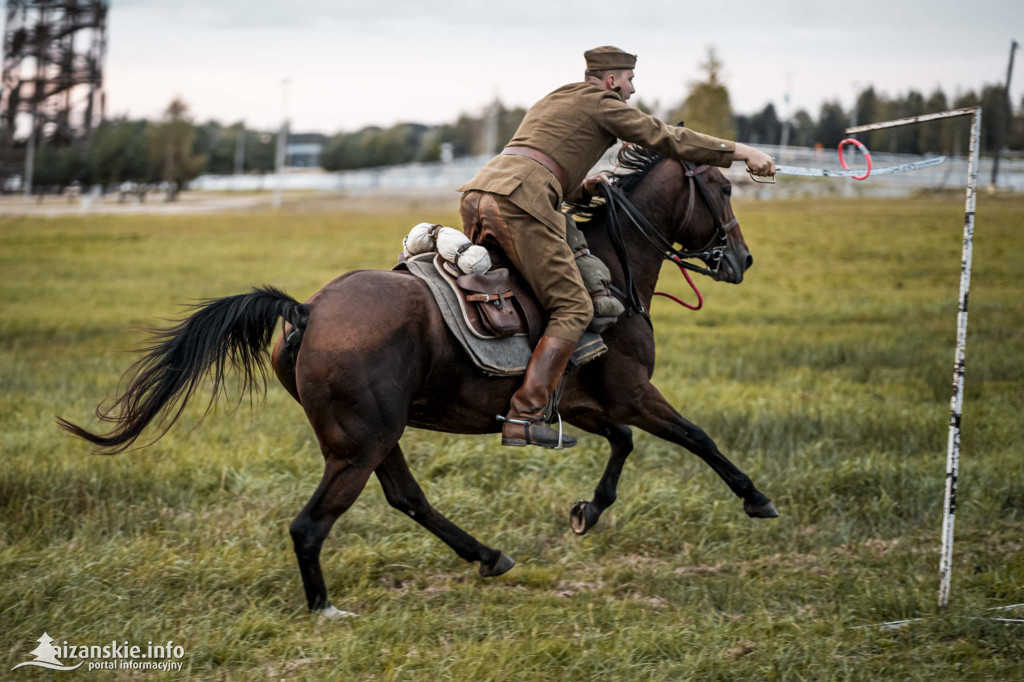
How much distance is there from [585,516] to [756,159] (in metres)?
2.42

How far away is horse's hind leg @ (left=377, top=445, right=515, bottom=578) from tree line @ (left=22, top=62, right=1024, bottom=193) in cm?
277

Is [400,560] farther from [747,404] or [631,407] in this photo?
[747,404]

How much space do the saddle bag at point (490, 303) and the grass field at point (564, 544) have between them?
1.61m

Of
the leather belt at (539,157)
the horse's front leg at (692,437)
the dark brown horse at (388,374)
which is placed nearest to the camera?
the dark brown horse at (388,374)

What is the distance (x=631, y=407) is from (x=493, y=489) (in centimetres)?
209

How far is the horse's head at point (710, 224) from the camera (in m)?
5.78

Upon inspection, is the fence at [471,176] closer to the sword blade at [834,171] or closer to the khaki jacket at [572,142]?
the sword blade at [834,171]

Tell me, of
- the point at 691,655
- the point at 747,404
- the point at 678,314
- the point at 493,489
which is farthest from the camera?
the point at 678,314

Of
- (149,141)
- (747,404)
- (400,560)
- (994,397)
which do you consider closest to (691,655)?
(400,560)

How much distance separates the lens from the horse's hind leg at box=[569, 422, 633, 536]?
5828 mm

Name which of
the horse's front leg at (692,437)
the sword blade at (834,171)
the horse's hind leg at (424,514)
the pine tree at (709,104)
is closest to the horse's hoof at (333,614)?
the horse's hind leg at (424,514)

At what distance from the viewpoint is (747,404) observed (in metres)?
9.62

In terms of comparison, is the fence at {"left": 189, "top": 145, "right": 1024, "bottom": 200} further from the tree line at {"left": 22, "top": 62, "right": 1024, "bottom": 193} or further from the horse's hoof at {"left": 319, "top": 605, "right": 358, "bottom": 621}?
the horse's hoof at {"left": 319, "top": 605, "right": 358, "bottom": 621}

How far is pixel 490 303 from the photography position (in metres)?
5.02
